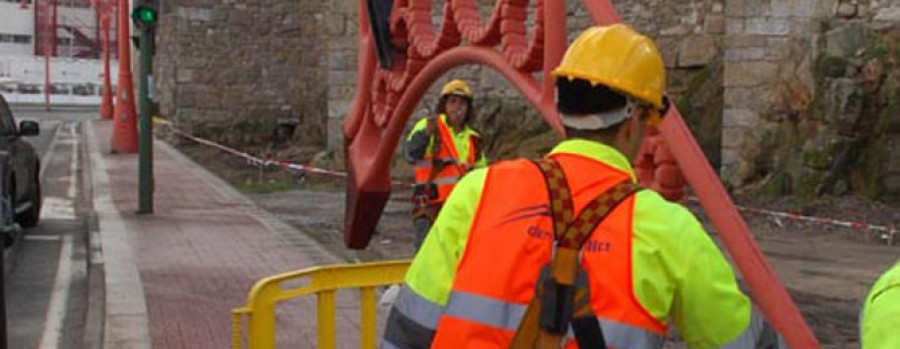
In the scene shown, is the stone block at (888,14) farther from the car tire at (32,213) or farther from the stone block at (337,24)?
the stone block at (337,24)

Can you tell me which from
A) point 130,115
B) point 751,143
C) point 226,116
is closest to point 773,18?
point 751,143

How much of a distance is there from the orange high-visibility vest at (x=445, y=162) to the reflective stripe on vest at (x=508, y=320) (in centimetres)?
587

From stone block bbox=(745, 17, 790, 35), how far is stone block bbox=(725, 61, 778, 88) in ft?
1.15

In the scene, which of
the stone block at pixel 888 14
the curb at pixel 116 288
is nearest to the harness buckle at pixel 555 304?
the curb at pixel 116 288

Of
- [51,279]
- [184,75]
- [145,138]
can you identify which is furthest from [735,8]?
[184,75]

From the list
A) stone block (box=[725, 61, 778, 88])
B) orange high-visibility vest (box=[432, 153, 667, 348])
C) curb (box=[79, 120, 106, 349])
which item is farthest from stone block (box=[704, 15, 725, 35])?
orange high-visibility vest (box=[432, 153, 667, 348])

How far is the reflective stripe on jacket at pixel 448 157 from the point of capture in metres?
8.41

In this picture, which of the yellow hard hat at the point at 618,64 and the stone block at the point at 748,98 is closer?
the yellow hard hat at the point at 618,64

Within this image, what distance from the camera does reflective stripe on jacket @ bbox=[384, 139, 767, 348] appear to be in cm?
247

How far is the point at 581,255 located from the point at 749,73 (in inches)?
525

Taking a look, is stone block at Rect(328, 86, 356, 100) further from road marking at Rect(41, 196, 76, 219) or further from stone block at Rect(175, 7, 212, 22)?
stone block at Rect(175, 7, 212, 22)

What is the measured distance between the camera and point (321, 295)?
17.9ft

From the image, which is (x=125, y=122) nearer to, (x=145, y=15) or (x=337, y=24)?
(x=337, y=24)

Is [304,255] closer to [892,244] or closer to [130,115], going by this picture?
[892,244]
